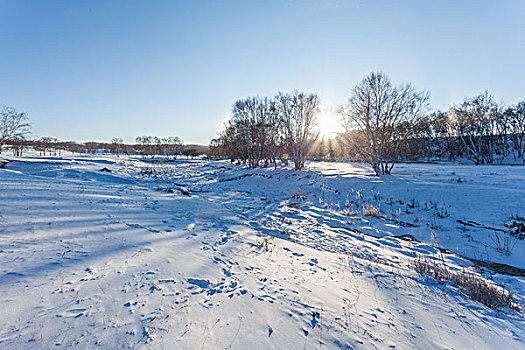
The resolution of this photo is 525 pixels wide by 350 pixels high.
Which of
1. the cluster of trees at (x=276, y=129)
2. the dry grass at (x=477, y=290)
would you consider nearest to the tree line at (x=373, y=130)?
the cluster of trees at (x=276, y=129)

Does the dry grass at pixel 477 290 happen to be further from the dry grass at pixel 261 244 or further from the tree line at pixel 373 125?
the tree line at pixel 373 125

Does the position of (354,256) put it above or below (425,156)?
below

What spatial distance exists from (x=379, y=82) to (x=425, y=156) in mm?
56365

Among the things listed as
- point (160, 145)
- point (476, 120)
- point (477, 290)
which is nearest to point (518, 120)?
point (476, 120)

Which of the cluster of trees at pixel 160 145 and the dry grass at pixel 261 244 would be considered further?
the cluster of trees at pixel 160 145

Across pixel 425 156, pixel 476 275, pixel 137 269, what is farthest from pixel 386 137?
pixel 425 156

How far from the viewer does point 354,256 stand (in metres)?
5.19

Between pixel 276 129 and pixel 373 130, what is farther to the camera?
pixel 276 129

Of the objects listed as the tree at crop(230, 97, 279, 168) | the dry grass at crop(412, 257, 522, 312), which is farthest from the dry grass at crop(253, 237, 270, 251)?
the tree at crop(230, 97, 279, 168)

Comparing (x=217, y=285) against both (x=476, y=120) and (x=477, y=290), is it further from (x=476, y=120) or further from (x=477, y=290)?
(x=476, y=120)

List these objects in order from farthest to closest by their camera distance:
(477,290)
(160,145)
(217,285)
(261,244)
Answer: (160,145), (261,244), (477,290), (217,285)

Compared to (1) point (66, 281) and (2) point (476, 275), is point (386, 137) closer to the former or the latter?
(2) point (476, 275)

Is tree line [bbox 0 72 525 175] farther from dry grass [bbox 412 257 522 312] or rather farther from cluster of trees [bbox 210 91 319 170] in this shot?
dry grass [bbox 412 257 522 312]

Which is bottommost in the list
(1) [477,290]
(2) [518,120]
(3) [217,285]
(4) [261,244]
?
(1) [477,290]
